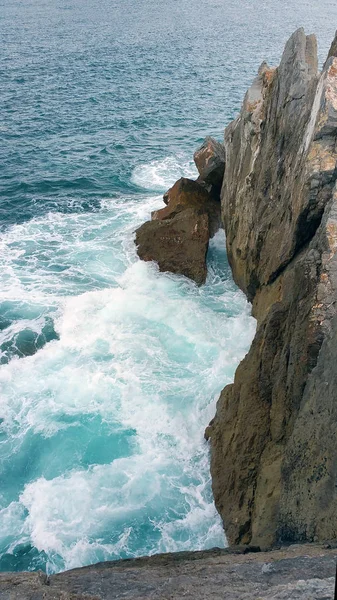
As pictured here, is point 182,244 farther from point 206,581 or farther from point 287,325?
point 206,581

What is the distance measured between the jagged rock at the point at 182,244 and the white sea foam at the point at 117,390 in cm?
67

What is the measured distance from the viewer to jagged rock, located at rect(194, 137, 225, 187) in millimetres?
30950

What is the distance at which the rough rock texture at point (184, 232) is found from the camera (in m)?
28.6

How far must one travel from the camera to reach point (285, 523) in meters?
13.0

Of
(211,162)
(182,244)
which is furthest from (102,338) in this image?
(211,162)

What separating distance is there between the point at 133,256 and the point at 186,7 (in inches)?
3975

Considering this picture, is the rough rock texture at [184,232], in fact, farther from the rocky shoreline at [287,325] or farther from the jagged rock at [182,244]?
the rocky shoreline at [287,325]

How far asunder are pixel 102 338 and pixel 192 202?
1111 centimetres


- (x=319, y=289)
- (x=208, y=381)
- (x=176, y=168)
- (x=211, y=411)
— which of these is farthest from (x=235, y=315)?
(x=176, y=168)

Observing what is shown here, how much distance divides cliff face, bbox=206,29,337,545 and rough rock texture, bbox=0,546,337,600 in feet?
7.07

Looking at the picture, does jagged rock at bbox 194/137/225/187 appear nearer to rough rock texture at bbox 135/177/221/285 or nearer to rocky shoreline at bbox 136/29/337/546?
rough rock texture at bbox 135/177/221/285

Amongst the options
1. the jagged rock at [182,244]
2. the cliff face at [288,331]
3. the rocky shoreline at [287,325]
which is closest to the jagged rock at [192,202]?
the jagged rock at [182,244]

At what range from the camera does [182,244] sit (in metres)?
28.9

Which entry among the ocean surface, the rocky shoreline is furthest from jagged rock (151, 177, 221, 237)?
the rocky shoreline
